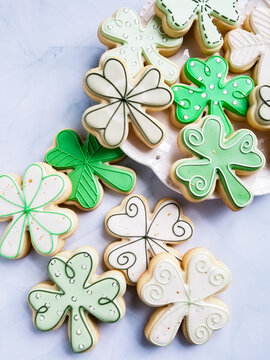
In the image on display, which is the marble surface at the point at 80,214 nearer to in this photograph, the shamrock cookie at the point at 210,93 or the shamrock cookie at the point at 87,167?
the shamrock cookie at the point at 87,167

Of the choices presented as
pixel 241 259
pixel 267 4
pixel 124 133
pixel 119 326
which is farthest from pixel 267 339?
pixel 267 4

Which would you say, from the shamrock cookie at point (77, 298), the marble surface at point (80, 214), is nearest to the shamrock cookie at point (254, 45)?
the marble surface at point (80, 214)

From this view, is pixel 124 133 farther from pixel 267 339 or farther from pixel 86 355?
pixel 267 339

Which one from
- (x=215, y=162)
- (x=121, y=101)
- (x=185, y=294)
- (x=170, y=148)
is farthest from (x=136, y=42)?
(x=185, y=294)

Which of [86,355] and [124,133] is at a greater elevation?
[124,133]

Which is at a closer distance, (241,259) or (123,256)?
(123,256)
